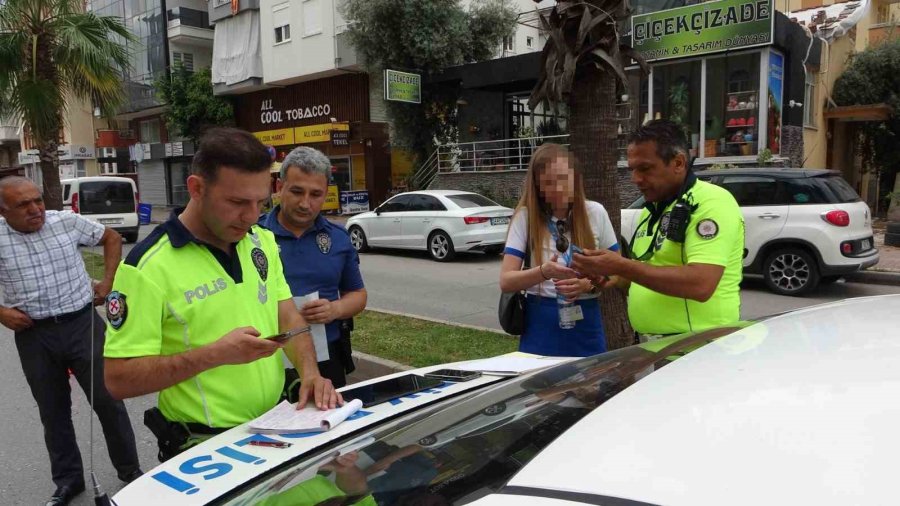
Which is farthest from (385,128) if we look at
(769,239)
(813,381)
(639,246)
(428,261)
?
(813,381)

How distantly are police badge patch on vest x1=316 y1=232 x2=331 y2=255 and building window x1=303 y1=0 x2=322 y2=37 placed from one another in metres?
22.7

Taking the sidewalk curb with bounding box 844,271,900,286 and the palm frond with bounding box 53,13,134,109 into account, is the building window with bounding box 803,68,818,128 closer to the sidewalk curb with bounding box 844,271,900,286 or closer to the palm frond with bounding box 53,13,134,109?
the sidewalk curb with bounding box 844,271,900,286

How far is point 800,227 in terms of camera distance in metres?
8.44

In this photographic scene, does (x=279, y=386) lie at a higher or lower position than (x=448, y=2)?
lower

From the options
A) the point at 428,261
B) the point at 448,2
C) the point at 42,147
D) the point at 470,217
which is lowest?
the point at 428,261

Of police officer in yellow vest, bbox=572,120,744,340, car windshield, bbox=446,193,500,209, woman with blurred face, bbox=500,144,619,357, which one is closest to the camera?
police officer in yellow vest, bbox=572,120,744,340

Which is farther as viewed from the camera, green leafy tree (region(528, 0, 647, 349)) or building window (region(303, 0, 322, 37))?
building window (region(303, 0, 322, 37))

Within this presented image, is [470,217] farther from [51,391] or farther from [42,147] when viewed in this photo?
[51,391]

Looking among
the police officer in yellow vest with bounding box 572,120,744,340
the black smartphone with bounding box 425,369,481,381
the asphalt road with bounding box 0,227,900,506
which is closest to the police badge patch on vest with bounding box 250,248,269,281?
the black smartphone with bounding box 425,369,481,381

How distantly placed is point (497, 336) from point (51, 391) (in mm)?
3959

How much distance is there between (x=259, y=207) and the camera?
198 centimetres

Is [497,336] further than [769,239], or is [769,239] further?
[769,239]

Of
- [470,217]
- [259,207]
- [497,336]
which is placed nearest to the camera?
[259,207]

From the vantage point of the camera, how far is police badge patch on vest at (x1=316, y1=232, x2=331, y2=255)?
299 cm
